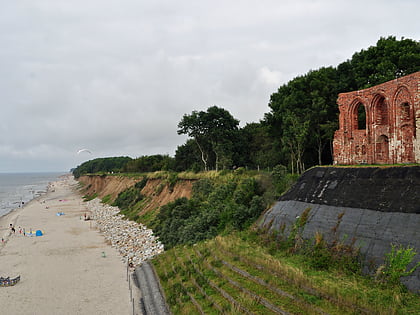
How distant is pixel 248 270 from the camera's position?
1466cm

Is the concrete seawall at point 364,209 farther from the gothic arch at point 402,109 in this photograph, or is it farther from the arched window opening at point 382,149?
the gothic arch at point 402,109

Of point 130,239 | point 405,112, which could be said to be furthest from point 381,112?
point 130,239

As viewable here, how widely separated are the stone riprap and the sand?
90 centimetres

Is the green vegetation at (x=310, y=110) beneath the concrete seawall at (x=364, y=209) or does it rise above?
above

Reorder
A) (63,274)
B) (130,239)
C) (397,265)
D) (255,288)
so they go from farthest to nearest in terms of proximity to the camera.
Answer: (130,239), (63,274), (255,288), (397,265)

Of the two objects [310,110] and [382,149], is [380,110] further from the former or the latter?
[310,110]

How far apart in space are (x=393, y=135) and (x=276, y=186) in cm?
908

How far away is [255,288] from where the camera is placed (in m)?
12.9

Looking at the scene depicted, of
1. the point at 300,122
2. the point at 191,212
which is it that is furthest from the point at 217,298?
the point at 300,122

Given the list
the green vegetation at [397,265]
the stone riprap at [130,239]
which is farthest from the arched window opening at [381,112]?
the stone riprap at [130,239]

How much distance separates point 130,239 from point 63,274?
9122 millimetres

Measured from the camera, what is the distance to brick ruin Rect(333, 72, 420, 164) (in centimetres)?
1731

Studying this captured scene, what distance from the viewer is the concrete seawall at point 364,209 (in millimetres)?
12250

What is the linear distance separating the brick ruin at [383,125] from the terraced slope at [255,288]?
10.0 metres
